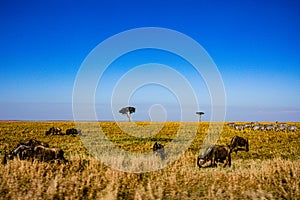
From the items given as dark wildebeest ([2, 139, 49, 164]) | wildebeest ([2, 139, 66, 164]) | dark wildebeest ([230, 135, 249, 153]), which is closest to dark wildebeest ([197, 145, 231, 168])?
dark wildebeest ([230, 135, 249, 153])

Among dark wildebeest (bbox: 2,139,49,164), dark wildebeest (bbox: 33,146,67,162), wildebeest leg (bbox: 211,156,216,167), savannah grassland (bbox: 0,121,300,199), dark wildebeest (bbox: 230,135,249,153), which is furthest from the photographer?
dark wildebeest (bbox: 230,135,249,153)

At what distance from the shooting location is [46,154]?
1188cm

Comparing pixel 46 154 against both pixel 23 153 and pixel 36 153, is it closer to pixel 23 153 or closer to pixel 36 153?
pixel 36 153

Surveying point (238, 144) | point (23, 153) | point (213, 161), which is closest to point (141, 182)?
point (213, 161)

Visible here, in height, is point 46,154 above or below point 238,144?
below

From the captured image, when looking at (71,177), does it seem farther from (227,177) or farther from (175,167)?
(227,177)

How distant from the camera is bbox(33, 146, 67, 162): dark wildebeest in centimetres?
1180

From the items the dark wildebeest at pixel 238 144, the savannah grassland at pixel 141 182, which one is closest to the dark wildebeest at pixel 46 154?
the savannah grassland at pixel 141 182

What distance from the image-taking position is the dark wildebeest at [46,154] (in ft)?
38.7

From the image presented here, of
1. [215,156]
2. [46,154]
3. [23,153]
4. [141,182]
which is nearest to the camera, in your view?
[141,182]

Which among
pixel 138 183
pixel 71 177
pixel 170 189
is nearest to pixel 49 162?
pixel 71 177

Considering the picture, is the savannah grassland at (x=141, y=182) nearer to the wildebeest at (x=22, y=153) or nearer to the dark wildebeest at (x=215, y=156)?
the dark wildebeest at (x=215, y=156)

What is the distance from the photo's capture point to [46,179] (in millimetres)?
9375

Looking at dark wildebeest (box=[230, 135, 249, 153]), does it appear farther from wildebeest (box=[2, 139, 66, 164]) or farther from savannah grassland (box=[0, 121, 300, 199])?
wildebeest (box=[2, 139, 66, 164])
